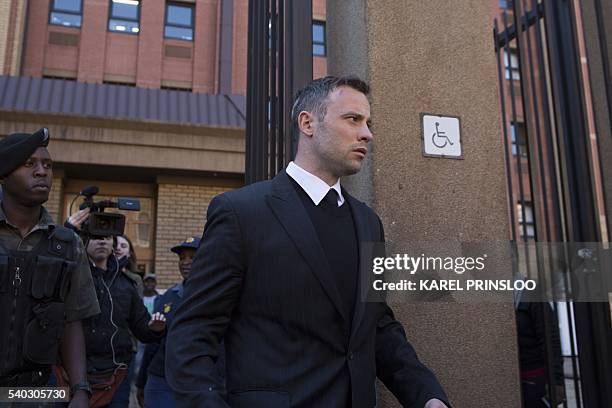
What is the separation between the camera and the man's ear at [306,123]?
86.0 inches

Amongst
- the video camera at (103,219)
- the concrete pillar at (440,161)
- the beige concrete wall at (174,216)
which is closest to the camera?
the concrete pillar at (440,161)

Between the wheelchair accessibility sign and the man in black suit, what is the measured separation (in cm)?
118

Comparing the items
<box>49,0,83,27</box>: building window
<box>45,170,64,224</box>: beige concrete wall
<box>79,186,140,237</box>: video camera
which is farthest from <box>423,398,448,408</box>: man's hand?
<box>49,0,83,27</box>: building window

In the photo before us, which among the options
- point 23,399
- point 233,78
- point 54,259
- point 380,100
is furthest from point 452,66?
point 233,78

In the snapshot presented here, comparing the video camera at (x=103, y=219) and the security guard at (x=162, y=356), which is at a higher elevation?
the video camera at (x=103, y=219)

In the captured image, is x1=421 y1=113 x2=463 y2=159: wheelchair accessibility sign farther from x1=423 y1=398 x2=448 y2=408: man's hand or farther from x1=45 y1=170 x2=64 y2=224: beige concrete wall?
x1=45 y1=170 x2=64 y2=224: beige concrete wall

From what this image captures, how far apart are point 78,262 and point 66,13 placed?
1720 centimetres

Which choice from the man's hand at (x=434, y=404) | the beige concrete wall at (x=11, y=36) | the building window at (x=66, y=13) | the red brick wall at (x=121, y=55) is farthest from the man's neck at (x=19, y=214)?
the building window at (x=66, y=13)

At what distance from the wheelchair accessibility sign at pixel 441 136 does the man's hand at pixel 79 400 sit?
210 cm

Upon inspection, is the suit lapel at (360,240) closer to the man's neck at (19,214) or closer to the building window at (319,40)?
the man's neck at (19,214)

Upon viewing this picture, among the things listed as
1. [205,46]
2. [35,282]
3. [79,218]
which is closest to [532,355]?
[79,218]

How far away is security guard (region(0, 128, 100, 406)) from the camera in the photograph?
2.55 m

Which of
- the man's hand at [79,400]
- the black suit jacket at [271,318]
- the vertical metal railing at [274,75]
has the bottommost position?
the man's hand at [79,400]

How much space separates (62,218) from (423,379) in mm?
11847
